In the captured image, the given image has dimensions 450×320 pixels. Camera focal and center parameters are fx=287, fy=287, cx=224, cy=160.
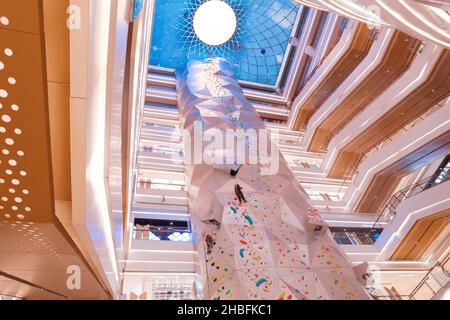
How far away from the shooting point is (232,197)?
7.47m

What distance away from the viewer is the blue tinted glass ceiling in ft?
54.2

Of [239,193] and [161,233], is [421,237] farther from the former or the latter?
[161,233]

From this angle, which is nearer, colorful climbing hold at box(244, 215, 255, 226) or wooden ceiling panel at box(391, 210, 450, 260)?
colorful climbing hold at box(244, 215, 255, 226)

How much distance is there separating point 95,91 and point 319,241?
6244mm

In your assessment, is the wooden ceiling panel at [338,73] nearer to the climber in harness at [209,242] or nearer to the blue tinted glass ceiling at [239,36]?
the blue tinted glass ceiling at [239,36]

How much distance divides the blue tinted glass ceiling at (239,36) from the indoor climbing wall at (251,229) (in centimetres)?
860

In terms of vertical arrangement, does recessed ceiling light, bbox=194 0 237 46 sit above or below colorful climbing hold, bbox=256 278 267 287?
above

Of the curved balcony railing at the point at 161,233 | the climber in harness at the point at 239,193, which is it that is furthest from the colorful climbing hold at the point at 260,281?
the curved balcony railing at the point at 161,233

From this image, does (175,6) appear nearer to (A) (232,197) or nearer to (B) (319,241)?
(A) (232,197)

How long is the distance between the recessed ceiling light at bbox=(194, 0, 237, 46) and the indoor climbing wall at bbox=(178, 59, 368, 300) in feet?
18.3

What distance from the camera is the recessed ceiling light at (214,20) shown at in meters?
13.5

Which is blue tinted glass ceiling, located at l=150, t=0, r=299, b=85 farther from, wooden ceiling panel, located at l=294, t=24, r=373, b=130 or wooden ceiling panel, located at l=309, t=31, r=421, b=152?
wooden ceiling panel, located at l=309, t=31, r=421, b=152

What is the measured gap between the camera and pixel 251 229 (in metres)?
6.71
